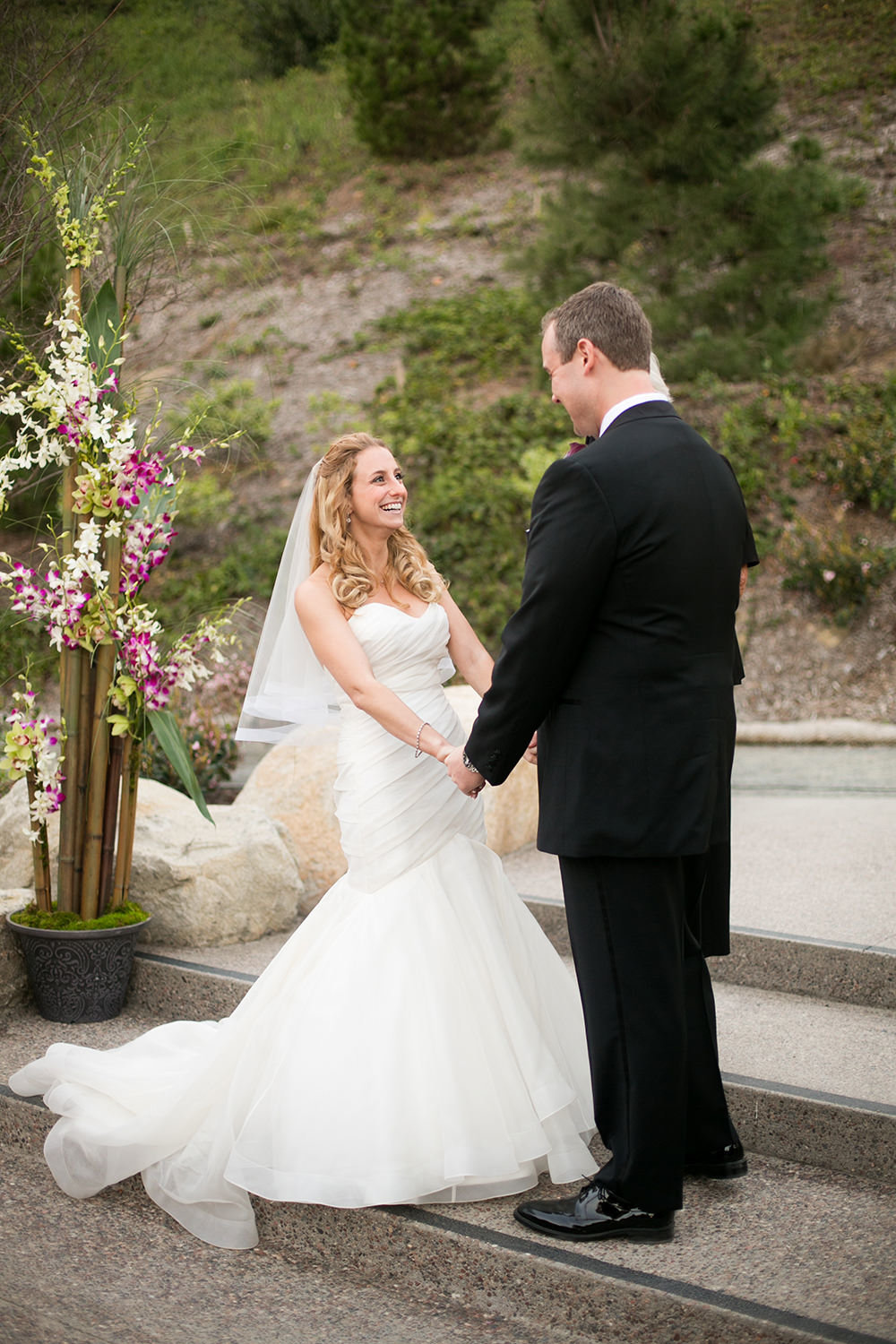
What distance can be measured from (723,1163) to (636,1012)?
65 cm

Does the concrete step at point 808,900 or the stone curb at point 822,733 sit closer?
the concrete step at point 808,900

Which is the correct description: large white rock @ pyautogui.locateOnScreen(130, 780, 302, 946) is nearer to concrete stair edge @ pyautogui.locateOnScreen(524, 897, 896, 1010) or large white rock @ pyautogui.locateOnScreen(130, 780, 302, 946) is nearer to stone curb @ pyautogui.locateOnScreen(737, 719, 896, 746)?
concrete stair edge @ pyautogui.locateOnScreen(524, 897, 896, 1010)

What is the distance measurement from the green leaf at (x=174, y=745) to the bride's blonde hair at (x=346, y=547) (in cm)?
85

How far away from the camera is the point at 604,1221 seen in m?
2.47

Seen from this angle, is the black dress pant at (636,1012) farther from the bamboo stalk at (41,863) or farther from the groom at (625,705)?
the bamboo stalk at (41,863)

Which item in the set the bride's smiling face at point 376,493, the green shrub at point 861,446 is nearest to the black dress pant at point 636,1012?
the bride's smiling face at point 376,493

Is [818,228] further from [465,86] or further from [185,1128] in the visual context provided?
[185,1128]

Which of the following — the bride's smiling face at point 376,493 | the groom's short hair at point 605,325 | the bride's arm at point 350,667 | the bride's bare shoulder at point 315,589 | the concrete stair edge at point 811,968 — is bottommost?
the concrete stair edge at point 811,968

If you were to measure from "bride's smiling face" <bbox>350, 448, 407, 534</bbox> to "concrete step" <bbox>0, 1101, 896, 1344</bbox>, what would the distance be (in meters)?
1.74

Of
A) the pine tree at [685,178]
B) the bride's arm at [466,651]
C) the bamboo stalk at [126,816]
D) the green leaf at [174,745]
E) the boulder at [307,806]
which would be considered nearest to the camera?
the bride's arm at [466,651]

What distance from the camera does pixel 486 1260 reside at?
2.48 m

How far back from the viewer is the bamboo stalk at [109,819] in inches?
154

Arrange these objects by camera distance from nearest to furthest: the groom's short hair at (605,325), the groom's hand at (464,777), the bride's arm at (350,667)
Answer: the groom's short hair at (605,325) < the groom's hand at (464,777) < the bride's arm at (350,667)

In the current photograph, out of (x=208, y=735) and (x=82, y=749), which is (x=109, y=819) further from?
(x=208, y=735)
